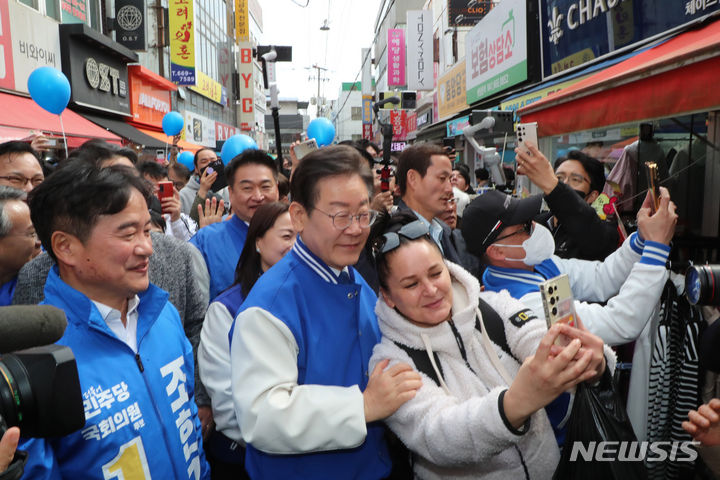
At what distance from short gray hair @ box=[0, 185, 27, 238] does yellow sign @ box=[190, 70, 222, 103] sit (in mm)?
20159

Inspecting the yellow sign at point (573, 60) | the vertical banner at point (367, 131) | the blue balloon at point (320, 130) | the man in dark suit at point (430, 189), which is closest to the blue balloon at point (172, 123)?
A: the blue balloon at point (320, 130)

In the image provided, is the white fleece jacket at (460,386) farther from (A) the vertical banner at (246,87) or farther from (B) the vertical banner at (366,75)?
(B) the vertical banner at (366,75)

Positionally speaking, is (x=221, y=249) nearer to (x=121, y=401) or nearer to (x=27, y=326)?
(x=121, y=401)

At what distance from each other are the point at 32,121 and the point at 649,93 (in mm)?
8681

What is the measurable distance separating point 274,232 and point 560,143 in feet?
23.1

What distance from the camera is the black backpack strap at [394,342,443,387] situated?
163 centimetres

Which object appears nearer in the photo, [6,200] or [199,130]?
[6,200]

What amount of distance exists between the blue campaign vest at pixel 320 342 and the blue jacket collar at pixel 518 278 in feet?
2.44

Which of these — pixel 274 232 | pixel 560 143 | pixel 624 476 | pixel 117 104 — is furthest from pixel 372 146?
pixel 117 104

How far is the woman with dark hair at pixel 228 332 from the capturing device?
2125 mm

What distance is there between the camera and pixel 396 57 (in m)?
24.0

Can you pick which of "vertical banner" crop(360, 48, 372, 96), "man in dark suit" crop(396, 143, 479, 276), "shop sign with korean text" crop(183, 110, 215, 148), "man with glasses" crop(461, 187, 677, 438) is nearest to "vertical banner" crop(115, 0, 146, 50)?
"shop sign with korean text" crop(183, 110, 215, 148)

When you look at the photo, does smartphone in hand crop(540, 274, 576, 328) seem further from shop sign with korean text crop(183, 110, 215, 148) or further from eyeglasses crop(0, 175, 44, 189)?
shop sign with korean text crop(183, 110, 215, 148)

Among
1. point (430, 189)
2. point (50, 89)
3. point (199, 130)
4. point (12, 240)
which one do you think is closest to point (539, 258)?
point (430, 189)
